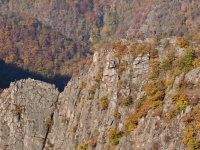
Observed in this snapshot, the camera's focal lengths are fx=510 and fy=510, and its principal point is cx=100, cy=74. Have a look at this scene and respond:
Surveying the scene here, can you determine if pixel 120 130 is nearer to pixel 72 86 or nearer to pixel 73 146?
pixel 73 146

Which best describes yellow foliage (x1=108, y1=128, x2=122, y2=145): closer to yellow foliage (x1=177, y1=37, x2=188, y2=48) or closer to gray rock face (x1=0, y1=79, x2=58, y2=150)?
yellow foliage (x1=177, y1=37, x2=188, y2=48)

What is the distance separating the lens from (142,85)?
250 ft

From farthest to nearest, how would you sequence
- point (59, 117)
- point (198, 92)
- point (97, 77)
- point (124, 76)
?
point (59, 117) < point (97, 77) < point (124, 76) < point (198, 92)

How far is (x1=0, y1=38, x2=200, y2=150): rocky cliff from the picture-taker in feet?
213

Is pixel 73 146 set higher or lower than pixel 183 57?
lower

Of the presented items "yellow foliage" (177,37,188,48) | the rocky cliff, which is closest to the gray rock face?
the rocky cliff

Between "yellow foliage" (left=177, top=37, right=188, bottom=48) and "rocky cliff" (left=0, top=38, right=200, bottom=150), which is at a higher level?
"yellow foliage" (left=177, top=37, right=188, bottom=48)

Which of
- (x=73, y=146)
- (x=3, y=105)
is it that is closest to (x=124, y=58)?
(x=73, y=146)

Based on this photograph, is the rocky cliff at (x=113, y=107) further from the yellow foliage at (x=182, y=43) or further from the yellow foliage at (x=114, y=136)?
the yellow foliage at (x=182, y=43)

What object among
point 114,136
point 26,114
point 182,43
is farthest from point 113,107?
point 26,114

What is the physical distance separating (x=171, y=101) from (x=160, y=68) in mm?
11241

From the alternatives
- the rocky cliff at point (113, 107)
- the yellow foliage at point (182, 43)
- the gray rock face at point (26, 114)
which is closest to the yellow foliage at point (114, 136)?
the rocky cliff at point (113, 107)

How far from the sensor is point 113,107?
77688 millimetres

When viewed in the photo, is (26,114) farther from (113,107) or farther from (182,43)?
(182,43)
